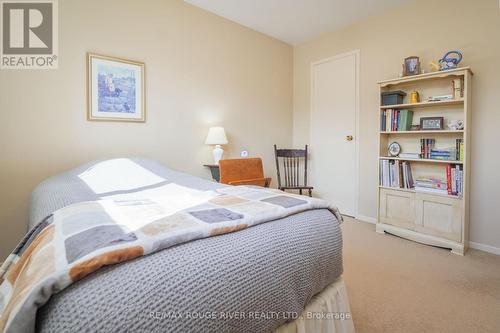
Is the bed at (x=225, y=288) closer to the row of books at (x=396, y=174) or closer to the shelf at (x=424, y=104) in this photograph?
the row of books at (x=396, y=174)

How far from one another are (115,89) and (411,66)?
3.03 meters

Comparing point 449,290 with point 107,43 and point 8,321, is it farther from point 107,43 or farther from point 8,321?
point 107,43

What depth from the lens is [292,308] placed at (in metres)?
0.95

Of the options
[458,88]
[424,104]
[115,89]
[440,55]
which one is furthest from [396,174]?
[115,89]

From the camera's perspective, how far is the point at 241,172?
2863 mm

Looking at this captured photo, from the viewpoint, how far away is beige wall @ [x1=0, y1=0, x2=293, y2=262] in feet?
6.91

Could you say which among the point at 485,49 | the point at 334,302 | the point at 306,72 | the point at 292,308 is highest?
the point at 306,72

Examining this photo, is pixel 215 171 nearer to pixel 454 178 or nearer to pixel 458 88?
pixel 454 178

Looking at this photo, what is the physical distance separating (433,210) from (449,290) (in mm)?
959

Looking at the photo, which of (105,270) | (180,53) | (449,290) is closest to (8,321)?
(105,270)

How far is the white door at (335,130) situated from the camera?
11.7ft

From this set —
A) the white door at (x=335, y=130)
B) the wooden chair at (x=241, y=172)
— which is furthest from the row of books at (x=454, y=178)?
the wooden chair at (x=241, y=172)

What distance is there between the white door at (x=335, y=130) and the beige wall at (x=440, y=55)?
125 mm

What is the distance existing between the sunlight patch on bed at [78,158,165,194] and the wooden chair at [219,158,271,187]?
30.3 inches
